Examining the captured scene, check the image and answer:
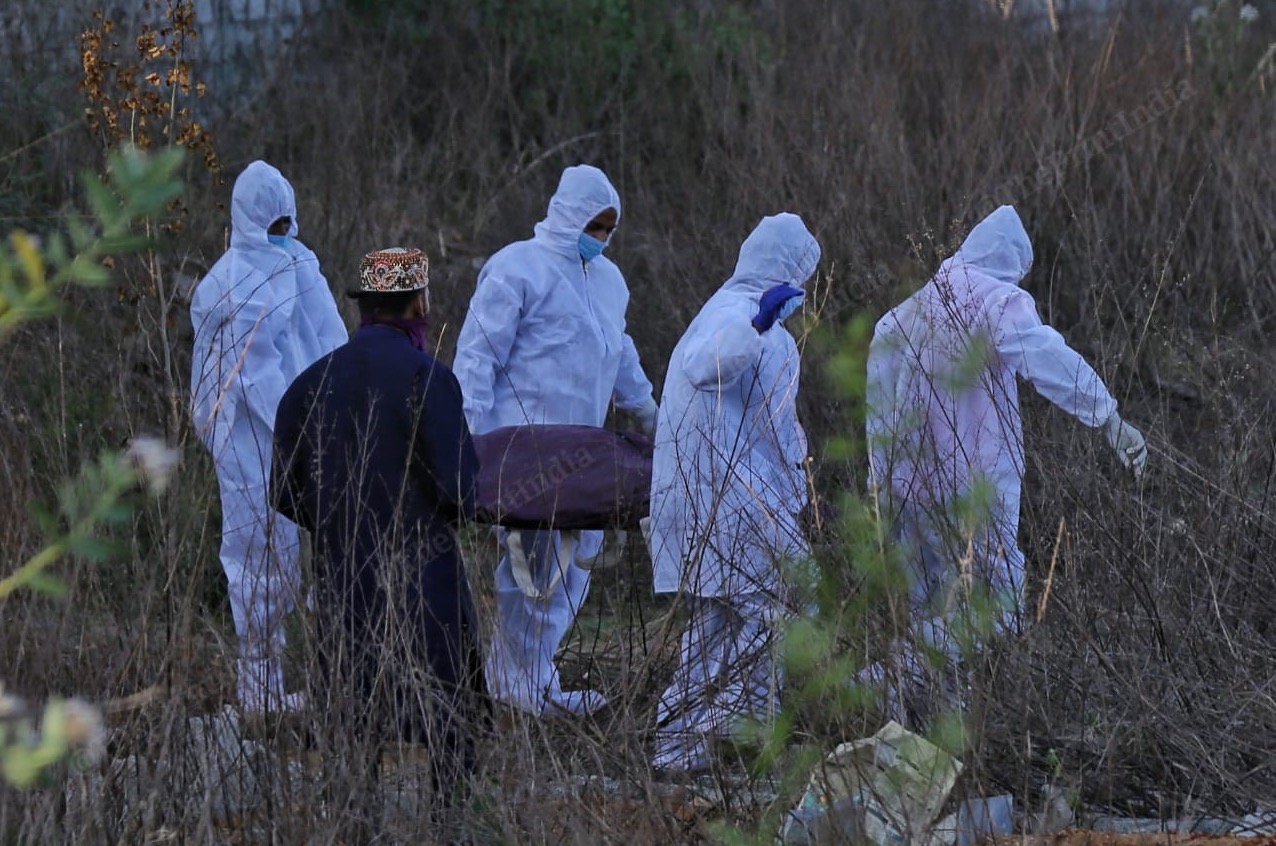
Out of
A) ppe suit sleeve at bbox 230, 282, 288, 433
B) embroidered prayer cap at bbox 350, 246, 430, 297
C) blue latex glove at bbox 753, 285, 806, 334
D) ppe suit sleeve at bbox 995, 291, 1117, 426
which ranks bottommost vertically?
ppe suit sleeve at bbox 230, 282, 288, 433

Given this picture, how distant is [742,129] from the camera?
36.5ft

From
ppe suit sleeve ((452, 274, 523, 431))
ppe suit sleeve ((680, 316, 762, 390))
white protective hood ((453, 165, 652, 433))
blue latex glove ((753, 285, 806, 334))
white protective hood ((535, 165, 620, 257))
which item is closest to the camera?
ppe suit sleeve ((680, 316, 762, 390))

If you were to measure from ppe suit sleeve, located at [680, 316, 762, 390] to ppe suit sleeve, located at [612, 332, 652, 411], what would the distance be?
133 centimetres

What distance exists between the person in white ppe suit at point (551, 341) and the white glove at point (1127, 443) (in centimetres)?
165

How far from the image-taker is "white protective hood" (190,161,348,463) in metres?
6.04

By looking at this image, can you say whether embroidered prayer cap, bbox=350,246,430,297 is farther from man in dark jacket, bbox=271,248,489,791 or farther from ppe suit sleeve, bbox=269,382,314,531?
ppe suit sleeve, bbox=269,382,314,531

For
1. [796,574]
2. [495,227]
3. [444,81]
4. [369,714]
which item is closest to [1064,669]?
[796,574]

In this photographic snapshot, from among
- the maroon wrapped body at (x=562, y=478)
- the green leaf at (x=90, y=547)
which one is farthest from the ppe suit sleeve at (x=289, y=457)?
the green leaf at (x=90, y=547)

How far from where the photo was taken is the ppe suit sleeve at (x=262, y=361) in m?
6.03

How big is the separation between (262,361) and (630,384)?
130cm

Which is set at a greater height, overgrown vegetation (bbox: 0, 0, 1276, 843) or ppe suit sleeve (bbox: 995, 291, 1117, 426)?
ppe suit sleeve (bbox: 995, 291, 1117, 426)

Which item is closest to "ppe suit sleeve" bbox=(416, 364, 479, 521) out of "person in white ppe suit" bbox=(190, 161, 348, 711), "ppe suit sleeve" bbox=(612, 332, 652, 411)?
"person in white ppe suit" bbox=(190, 161, 348, 711)

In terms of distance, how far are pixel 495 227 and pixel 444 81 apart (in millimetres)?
1913

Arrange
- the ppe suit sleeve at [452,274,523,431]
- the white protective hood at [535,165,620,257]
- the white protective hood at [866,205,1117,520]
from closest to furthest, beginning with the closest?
the white protective hood at [866,205,1117,520]
the ppe suit sleeve at [452,274,523,431]
the white protective hood at [535,165,620,257]
